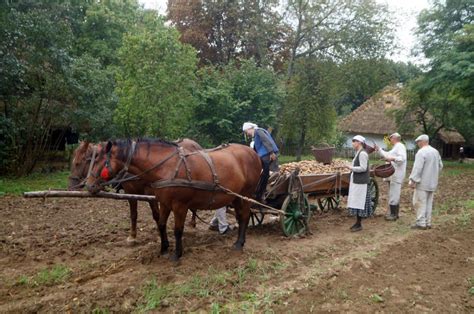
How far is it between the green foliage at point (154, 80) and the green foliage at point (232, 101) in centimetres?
250

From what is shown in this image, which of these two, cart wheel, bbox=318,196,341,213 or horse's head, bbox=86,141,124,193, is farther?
cart wheel, bbox=318,196,341,213

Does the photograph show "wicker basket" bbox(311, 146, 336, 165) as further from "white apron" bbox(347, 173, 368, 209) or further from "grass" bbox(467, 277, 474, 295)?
"grass" bbox(467, 277, 474, 295)

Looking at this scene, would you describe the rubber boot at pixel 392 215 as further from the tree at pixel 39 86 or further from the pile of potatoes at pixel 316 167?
the tree at pixel 39 86

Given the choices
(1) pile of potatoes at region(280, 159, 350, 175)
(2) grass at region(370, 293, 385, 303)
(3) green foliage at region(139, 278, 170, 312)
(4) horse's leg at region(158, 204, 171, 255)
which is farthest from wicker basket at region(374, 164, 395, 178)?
(3) green foliage at region(139, 278, 170, 312)

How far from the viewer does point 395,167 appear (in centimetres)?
921

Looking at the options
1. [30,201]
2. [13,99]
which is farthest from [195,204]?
[13,99]

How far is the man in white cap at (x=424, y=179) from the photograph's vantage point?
8.33 m

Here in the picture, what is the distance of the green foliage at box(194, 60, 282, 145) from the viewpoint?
1867 centimetres

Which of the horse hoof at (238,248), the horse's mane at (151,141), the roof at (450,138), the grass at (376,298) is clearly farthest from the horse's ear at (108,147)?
the roof at (450,138)

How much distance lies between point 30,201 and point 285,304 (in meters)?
8.71

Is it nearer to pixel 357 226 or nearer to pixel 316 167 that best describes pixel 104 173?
pixel 316 167

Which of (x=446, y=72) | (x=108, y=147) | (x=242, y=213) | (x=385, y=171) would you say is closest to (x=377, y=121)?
(x=446, y=72)

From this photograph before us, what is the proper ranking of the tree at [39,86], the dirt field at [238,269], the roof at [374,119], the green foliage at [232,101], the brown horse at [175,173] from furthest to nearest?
the roof at [374,119] → the green foliage at [232,101] → the tree at [39,86] → the brown horse at [175,173] → the dirt field at [238,269]

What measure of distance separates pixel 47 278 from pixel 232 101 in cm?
1427
